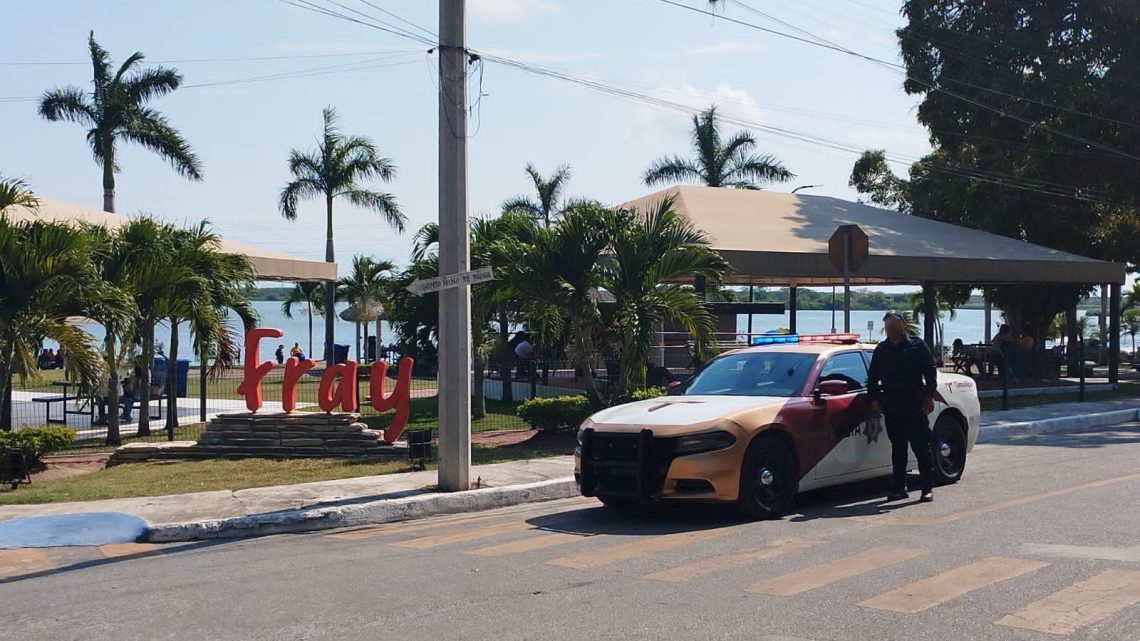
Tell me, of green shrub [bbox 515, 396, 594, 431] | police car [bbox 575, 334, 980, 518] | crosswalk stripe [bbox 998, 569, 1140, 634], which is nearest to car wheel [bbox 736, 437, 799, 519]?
police car [bbox 575, 334, 980, 518]

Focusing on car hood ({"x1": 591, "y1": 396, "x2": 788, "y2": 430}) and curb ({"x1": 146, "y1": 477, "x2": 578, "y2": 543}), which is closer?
car hood ({"x1": 591, "y1": 396, "x2": 788, "y2": 430})

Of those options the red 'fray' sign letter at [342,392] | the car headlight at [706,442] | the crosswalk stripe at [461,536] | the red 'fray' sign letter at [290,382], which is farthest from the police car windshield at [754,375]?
the red 'fray' sign letter at [290,382]

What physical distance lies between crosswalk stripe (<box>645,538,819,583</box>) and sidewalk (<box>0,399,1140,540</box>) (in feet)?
13.0

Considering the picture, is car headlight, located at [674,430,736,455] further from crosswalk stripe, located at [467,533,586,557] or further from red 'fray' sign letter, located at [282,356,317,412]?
red 'fray' sign letter, located at [282,356,317,412]

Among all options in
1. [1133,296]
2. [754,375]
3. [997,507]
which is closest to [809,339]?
[754,375]

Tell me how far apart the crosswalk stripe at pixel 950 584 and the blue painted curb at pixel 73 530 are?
666cm

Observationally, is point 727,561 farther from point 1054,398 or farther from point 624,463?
point 1054,398

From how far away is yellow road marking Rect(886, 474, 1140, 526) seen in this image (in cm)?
970

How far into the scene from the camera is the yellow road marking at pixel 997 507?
382 inches

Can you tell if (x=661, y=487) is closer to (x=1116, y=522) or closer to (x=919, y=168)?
(x=1116, y=522)

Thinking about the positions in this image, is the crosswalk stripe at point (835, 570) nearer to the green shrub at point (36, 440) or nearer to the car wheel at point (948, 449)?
the car wheel at point (948, 449)

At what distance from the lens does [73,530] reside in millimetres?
10398

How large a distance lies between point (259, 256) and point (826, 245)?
11.4 metres

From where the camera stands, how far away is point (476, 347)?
21.4m
